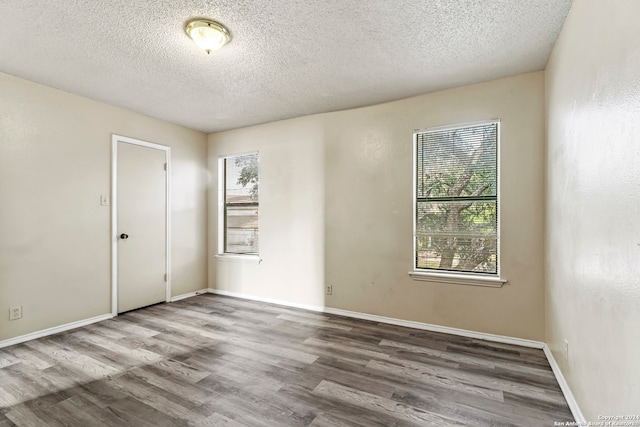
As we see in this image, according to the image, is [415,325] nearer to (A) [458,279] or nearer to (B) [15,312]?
(A) [458,279]

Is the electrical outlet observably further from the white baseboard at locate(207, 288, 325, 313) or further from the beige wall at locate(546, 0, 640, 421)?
the beige wall at locate(546, 0, 640, 421)

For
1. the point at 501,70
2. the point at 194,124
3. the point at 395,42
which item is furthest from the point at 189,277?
the point at 501,70

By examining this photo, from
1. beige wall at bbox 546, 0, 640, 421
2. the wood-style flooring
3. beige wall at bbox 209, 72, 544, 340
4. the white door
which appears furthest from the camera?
the white door

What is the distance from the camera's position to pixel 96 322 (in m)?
3.57

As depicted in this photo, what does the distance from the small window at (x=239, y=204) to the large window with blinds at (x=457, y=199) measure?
8.13 ft

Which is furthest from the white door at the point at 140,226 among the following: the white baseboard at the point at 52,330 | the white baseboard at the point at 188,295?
the white baseboard at the point at 52,330

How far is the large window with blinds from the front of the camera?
123 inches

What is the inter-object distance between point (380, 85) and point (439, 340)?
2.70m

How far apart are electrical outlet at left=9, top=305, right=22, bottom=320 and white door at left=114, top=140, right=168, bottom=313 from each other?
0.92m

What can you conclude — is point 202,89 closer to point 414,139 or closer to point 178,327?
point 414,139

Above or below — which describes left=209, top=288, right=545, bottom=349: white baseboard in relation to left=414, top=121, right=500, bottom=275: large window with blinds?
below

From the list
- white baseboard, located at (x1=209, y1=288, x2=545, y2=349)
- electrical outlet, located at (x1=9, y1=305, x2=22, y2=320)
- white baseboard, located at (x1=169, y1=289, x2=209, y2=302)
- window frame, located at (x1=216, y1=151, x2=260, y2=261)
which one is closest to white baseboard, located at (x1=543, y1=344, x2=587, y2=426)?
white baseboard, located at (x1=209, y1=288, x2=545, y2=349)

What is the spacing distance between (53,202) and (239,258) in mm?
2334

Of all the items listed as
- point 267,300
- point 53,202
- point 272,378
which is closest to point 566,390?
point 272,378
